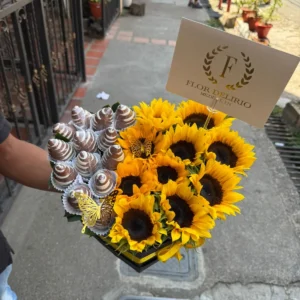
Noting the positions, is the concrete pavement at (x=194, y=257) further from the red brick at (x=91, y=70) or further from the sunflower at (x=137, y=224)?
the red brick at (x=91, y=70)

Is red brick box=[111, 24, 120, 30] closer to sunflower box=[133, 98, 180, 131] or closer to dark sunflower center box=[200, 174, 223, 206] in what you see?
sunflower box=[133, 98, 180, 131]

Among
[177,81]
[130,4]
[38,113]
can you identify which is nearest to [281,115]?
[38,113]

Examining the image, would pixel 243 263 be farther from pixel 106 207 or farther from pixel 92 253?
pixel 106 207

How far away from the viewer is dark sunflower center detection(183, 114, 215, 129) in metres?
1.15

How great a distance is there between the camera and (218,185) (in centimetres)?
95

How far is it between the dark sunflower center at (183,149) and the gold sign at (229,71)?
19cm

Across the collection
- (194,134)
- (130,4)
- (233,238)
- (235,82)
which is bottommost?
(130,4)

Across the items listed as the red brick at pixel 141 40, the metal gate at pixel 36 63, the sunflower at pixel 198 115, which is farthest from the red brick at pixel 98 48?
the sunflower at pixel 198 115

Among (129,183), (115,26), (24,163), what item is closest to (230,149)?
(129,183)

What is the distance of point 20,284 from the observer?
1.97 m

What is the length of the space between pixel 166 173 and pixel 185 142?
13cm

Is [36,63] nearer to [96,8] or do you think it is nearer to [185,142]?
[185,142]

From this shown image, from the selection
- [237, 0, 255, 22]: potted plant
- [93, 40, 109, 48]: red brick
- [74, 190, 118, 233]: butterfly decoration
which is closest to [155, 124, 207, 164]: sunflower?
[74, 190, 118, 233]: butterfly decoration

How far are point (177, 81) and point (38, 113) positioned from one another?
2.23 m
